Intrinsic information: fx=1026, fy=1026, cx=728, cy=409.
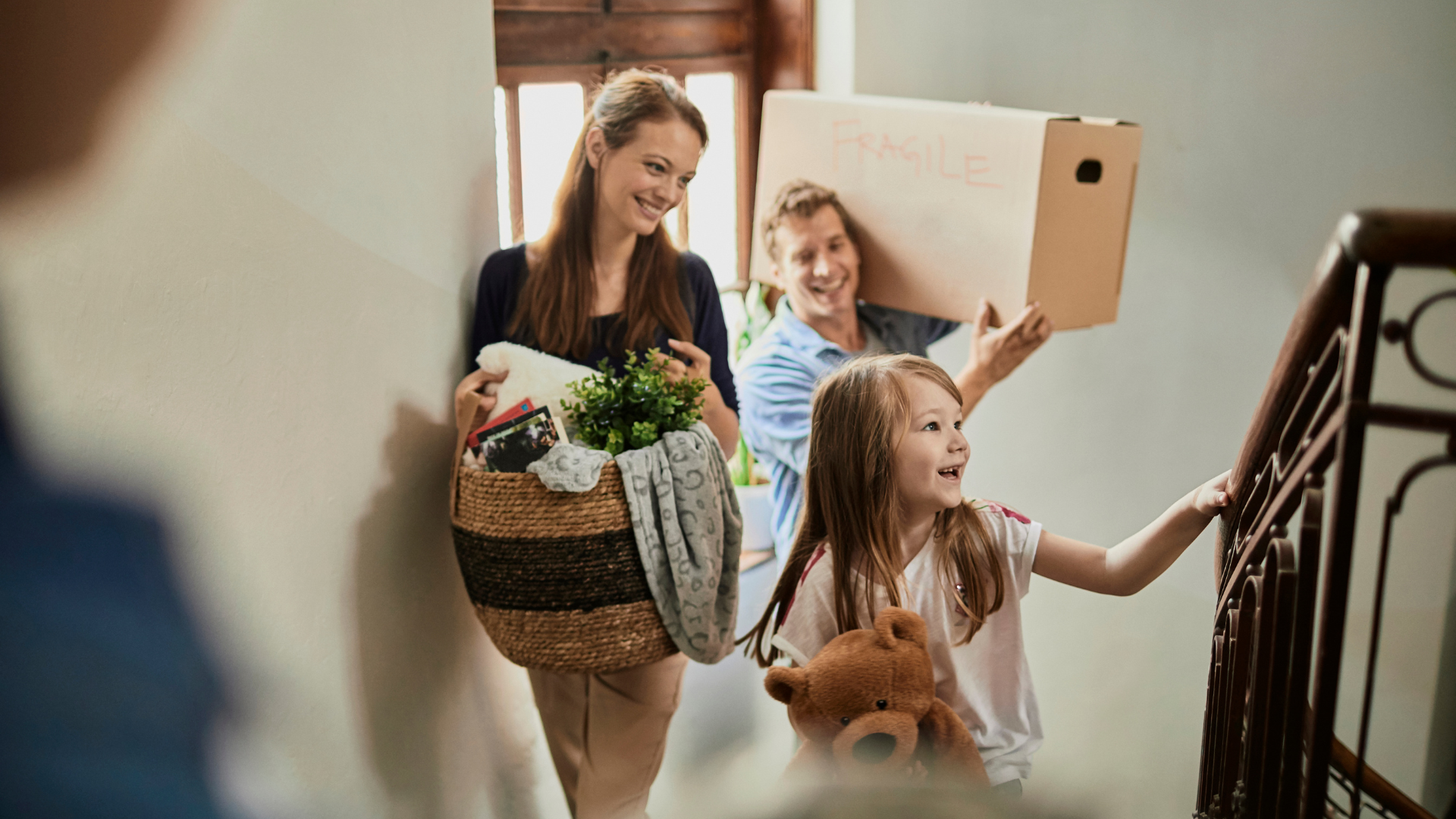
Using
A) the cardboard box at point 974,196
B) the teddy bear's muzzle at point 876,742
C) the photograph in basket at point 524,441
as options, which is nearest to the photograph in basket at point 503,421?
the photograph in basket at point 524,441

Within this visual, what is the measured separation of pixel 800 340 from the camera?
2.12 metres

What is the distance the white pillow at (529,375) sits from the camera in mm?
1684

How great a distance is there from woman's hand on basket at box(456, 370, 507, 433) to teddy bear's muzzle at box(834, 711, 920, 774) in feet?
2.76

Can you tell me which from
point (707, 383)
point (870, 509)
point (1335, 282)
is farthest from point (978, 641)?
point (1335, 282)

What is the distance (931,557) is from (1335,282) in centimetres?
69

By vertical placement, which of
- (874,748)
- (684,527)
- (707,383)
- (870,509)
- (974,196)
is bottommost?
(874,748)

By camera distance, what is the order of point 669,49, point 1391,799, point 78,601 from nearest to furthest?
point 78,601 < point 1391,799 < point 669,49

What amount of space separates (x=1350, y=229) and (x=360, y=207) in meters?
1.35

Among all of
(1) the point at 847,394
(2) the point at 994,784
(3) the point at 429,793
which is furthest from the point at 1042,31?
(3) the point at 429,793

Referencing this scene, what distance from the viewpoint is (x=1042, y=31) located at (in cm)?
274

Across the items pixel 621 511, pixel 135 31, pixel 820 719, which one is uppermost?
pixel 135 31

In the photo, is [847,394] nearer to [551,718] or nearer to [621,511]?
[621,511]

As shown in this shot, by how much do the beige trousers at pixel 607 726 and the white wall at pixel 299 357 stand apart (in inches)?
9.3

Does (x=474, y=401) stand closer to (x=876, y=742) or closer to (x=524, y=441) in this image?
(x=524, y=441)
